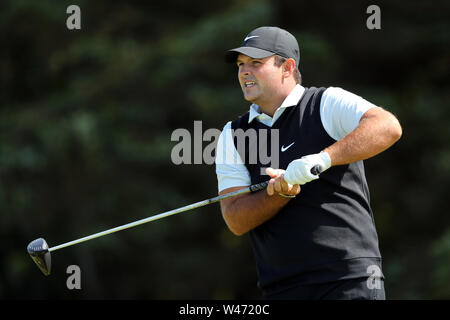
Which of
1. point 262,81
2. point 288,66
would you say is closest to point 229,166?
point 262,81

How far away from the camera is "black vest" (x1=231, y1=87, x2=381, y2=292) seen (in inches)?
129

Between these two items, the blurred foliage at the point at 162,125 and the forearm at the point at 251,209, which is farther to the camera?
the blurred foliage at the point at 162,125

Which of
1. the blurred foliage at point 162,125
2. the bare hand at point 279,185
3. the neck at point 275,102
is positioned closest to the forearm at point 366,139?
the bare hand at point 279,185

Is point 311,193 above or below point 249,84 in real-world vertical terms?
below

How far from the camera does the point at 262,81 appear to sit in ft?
12.1

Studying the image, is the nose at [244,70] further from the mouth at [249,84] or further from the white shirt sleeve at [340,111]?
the white shirt sleeve at [340,111]

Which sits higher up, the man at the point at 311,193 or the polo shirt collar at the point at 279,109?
the polo shirt collar at the point at 279,109

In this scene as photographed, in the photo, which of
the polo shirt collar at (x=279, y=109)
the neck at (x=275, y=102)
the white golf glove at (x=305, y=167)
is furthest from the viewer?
the neck at (x=275, y=102)

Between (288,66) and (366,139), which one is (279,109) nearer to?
(288,66)

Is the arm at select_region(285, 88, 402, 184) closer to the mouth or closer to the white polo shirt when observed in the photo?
the white polo shirt

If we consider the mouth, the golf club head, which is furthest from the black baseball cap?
the golf club head

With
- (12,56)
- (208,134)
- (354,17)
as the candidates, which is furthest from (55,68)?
(354,17)

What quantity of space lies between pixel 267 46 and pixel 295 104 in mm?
362

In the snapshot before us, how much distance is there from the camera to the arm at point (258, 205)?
130 inches
